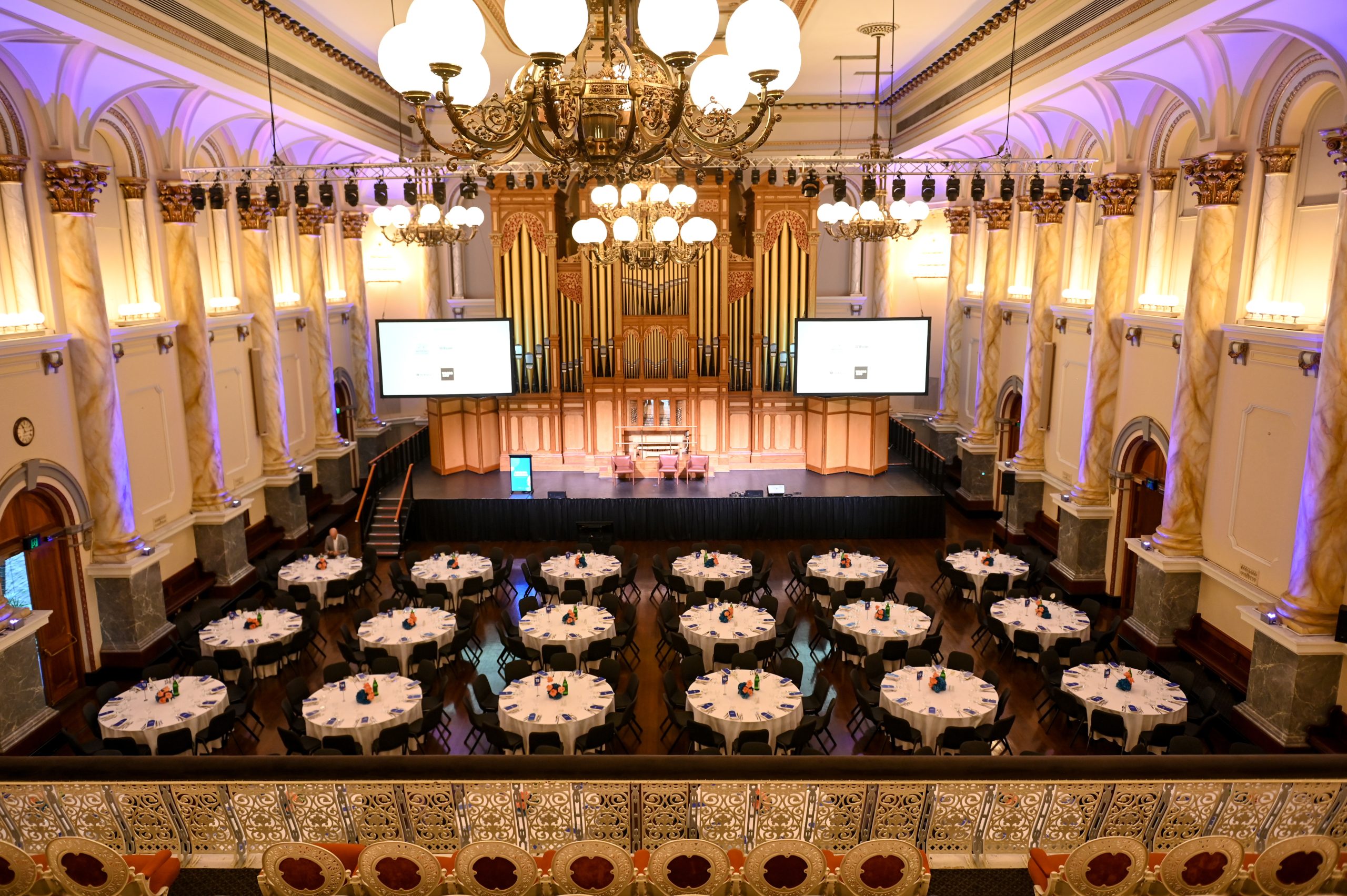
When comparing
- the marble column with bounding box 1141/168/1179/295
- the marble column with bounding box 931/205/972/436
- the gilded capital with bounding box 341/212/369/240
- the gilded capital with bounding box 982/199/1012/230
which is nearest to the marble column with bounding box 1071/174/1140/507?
the marble column with bounding box 1141/168/1179/295

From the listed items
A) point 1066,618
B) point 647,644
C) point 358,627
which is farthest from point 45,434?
point 1066,618

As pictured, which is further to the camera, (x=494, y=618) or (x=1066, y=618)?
(x=494, y=618)

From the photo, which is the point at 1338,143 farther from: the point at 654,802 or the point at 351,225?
the point at 351,225

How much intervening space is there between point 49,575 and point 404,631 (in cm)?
390

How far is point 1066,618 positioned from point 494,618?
7355 millimetres

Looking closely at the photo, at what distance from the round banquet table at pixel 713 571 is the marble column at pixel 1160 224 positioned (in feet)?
21.1

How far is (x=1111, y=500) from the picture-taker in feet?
41.0

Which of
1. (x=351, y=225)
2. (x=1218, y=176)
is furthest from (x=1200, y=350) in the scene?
(x=351, y=225)

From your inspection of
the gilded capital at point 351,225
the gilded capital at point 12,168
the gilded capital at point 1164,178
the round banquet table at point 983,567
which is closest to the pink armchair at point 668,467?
the round banquet table at point 983,567

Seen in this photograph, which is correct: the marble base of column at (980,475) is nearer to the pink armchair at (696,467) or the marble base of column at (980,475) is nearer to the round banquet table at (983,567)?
the round banquet table at (983,567)

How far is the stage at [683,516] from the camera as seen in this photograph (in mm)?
15469

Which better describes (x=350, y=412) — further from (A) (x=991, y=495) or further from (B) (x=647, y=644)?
(A) (x=991, y=495)

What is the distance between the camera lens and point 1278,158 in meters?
9.01

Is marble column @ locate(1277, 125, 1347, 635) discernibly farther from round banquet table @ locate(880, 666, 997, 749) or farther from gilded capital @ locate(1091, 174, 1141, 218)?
gilded capital @ locate(1091, 174, 1141, 218)
